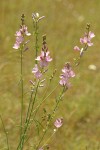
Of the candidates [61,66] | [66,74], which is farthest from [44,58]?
[61,66]

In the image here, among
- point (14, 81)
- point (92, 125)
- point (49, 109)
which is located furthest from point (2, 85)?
point (92, 125)

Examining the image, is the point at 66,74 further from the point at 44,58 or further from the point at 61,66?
the point at 61,66

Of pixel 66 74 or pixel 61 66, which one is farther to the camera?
pixel 61 66

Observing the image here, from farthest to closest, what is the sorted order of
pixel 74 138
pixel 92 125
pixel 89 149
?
1. pixel 92 125
2. pixel 74 138
3. pixel 89 149

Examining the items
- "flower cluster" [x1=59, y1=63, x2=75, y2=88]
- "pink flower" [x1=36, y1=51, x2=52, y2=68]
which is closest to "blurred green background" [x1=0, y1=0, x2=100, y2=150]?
"flower cluster" [x1=59, y1=63, x2=75, y2=88]

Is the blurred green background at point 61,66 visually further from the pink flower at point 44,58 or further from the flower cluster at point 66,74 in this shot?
the pink flower at point 44,58

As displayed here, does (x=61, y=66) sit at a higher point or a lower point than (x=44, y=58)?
higher

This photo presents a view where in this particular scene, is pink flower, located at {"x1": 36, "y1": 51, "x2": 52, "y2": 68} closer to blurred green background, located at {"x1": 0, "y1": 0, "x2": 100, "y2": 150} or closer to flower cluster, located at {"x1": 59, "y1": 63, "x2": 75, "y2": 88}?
flower cluster, located at {"x1": 59, "y1": 63, "x2": 75, "y2": 88}

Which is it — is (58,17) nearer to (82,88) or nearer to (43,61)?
(82,88)
